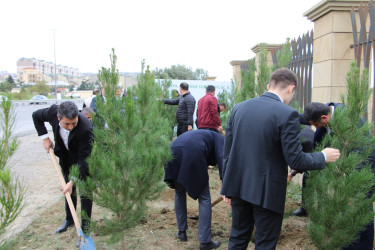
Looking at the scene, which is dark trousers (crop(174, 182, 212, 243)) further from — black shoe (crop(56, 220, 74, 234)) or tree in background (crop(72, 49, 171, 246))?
black shoe (crop(56, 220, 74, 234))

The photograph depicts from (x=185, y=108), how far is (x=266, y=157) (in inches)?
213

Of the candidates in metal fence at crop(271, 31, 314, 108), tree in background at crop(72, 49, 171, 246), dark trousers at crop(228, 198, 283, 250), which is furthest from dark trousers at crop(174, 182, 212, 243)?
metal fence at crop(271, 31, 314, 108)

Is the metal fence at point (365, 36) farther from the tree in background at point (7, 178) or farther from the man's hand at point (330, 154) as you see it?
the tree in background at point (7, 178)

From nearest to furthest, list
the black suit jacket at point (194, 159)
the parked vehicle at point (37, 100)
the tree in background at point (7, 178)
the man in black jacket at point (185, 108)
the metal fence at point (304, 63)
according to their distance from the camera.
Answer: the tree in background at point (7, 178)
the black suit jacket at point (194, 159)
the metal fence at point (304, 63)
the man in black jacket at point (185, 108)
the parked vehicle at point (37, 100)

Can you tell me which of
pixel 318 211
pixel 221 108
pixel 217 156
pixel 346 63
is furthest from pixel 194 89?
pixel 318 211

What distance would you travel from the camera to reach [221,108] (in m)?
8.27

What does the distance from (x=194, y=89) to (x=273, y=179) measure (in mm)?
9383

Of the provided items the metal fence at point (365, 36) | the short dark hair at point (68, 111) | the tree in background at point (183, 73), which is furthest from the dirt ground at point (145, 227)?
the tree in background at point (183, 73)

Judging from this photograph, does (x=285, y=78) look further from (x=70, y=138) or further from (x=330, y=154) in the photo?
(x=70, y=138)

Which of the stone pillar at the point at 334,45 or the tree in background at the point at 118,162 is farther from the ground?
the stone pillar at the point at 334,45

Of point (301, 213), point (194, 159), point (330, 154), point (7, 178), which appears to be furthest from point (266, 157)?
point (301, 213)

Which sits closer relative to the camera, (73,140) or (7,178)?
(7,178)

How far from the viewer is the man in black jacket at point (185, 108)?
7.49 m

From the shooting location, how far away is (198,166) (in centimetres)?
343
